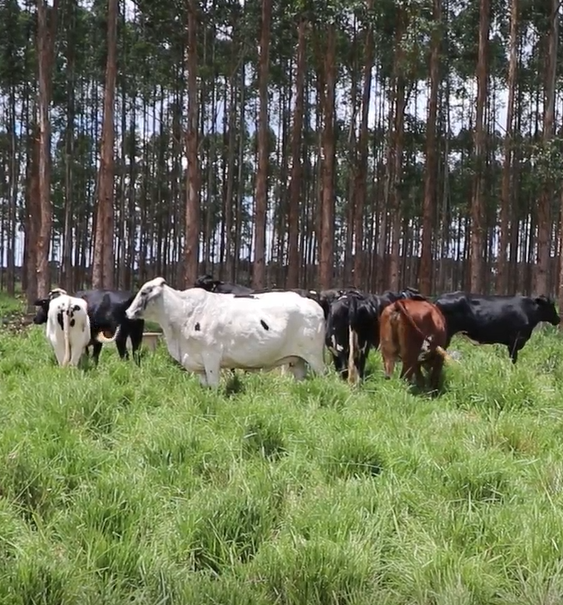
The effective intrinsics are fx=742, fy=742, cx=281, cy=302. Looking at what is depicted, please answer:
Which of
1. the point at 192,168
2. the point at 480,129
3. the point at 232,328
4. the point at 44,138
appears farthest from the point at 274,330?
the point at 480,129

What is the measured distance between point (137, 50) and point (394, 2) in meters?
12.4

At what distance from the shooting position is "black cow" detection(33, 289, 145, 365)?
33.7ft

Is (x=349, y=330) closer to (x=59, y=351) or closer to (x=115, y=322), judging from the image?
(x=115, y=322)


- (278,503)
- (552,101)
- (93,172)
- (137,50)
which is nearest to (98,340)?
(278,503)

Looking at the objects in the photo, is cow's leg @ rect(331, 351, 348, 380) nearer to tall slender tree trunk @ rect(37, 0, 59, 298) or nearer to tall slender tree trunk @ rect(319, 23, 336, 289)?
tall slender tree trunk @ rect(319, 23, 336, 289)

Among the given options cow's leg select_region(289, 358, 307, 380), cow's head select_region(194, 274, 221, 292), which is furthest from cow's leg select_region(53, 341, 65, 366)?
cow's leg select_region(289, 358, 307, 380)

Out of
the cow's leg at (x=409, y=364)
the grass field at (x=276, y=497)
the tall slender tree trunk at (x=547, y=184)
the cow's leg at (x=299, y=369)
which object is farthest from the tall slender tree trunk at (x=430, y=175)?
the grass field at (x=276, y=497)

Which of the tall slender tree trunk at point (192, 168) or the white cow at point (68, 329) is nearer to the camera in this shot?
the white cow at point (68, 329)

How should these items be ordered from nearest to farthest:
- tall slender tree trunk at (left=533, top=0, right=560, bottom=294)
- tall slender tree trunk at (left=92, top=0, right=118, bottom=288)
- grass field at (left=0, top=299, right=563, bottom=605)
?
grass field at (left=0, top=299, right=563, bottom=605)
tall slender tree trunk at (left=92, top=0, right=118, bottom=288)
tall slender tree trunk at (left=533, top=0, right=560, bottom=294)

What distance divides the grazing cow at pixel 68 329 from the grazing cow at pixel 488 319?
16.2 ft

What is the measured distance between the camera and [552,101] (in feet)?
56.1

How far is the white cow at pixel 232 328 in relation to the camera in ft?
26.2

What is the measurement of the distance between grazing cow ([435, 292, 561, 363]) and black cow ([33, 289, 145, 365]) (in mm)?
4354

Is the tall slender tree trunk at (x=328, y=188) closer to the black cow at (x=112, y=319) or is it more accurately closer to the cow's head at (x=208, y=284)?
the cow's head at (x=208, y=284)
